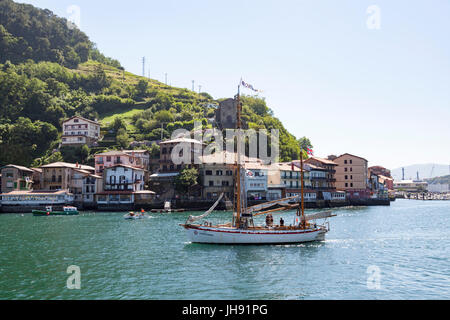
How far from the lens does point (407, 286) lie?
2355cm

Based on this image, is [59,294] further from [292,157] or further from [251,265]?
[292,157]

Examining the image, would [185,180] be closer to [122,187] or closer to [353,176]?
[122,187]

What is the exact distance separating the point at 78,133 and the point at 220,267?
107537mm

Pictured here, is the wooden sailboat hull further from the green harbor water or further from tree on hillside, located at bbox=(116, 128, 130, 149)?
tree on hillside, located at bbox=(116, 128, 130, 149)

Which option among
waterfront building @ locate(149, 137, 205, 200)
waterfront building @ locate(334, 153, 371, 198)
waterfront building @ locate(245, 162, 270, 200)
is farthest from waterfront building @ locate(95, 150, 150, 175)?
waterfront building @ locate(334, 153, 371, 198)

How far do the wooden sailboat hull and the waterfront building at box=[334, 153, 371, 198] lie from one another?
286 feet

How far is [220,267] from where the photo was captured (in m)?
28.4

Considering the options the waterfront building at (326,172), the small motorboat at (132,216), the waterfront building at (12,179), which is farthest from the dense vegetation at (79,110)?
the small motorboat at (132,216)

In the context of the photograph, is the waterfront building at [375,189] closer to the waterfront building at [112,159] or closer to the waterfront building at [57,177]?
the waterfront building at [112,159]

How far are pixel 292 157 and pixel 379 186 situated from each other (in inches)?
1577

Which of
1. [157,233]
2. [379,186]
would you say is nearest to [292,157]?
[379,186]

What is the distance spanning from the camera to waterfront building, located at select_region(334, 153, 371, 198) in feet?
392

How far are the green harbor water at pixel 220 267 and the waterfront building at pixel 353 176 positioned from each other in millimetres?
75137

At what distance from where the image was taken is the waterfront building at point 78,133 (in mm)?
119938
